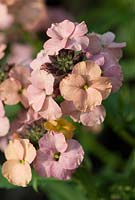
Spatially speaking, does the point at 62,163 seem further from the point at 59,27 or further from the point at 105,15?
the point at 105,15

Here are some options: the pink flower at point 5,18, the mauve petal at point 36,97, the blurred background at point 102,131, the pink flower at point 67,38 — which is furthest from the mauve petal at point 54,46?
the pink flower at point 5,18

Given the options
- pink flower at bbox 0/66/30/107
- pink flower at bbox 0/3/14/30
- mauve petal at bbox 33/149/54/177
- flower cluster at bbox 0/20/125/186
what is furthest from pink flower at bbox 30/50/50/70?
pink flower at bbox 0/3/14/30

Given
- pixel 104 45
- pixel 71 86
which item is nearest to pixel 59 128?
pixel 71 86

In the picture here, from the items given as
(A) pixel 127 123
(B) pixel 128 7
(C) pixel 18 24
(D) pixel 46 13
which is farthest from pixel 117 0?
(A) pixel 127 123

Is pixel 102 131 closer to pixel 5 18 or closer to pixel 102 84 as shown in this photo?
pixel 5 18

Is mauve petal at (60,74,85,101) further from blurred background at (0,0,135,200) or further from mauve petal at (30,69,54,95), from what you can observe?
blurred background at (0,0,135,200)
